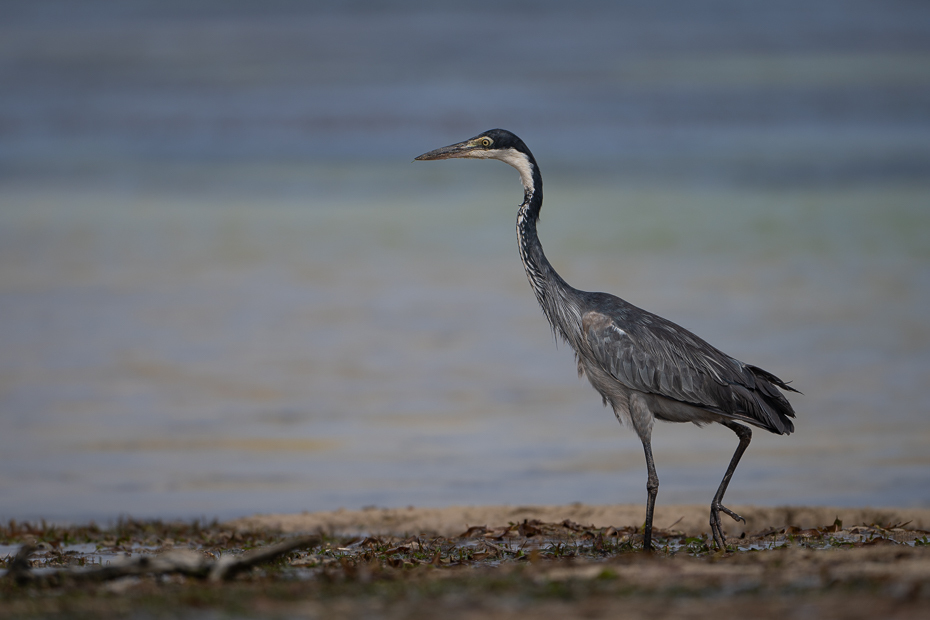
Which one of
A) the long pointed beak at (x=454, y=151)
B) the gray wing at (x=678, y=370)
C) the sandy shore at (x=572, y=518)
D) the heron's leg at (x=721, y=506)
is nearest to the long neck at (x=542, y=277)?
the gray wing at (x=678, y=370)

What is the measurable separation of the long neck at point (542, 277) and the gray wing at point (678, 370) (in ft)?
0.84

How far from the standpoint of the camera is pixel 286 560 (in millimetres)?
7547

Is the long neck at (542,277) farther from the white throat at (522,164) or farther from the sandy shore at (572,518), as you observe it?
the sandy shore at (572,518)

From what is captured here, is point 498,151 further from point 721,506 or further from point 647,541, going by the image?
point 647,541

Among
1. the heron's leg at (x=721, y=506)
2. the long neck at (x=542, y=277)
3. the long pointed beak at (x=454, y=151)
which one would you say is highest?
the long pointed beak at (x=454, y=151)

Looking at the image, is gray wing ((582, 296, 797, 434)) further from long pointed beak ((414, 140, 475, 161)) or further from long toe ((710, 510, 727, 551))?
long pointed beak ((414, 140, 475, 161))

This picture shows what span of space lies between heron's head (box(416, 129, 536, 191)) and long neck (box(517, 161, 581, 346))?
0.03 m

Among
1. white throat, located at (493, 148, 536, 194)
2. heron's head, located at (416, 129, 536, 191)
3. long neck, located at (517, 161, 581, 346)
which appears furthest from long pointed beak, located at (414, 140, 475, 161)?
long neck, located at (517, 161, 581, 346)

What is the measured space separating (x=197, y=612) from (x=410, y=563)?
2.80 m

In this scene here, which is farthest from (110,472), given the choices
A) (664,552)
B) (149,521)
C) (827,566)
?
(827,566)

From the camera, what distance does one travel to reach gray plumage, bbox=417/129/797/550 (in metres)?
8.58

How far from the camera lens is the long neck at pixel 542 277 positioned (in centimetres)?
906

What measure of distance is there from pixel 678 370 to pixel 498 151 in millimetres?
2791

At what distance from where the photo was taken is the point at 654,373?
8562mm
